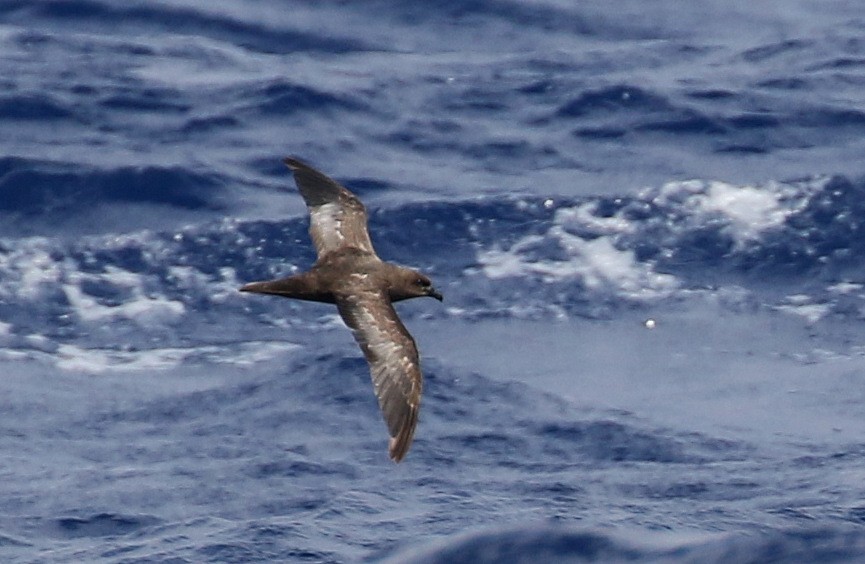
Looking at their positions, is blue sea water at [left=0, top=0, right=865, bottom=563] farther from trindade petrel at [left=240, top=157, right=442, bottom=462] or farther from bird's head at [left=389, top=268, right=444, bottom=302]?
bird's head at [left=389, top=268, right=444, bottom=302]

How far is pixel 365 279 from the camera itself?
1081cm

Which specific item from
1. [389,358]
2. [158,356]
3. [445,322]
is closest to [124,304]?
[158,356]

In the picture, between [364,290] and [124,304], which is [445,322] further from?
[364,290]

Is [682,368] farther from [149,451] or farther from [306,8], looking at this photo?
[306,8]

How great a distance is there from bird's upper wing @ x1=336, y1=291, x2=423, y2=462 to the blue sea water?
12.9 feet

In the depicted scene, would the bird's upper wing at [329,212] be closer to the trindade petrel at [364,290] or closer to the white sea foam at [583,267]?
the trindade petrel at [364,290]

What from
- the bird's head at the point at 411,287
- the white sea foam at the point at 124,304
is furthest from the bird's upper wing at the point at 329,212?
the white sea foam at the point at 124,304

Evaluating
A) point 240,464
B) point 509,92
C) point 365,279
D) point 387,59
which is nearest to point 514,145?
point 509,92

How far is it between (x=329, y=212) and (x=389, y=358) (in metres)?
1.90

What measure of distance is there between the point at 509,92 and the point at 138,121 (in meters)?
4.14

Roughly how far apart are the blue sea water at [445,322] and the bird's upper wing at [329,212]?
129 inches

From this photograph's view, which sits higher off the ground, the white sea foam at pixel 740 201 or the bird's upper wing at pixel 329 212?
the white sea foam at pixel 740 201

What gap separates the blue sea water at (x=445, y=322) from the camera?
15.3 meters

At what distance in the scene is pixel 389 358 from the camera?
33.5 feet
